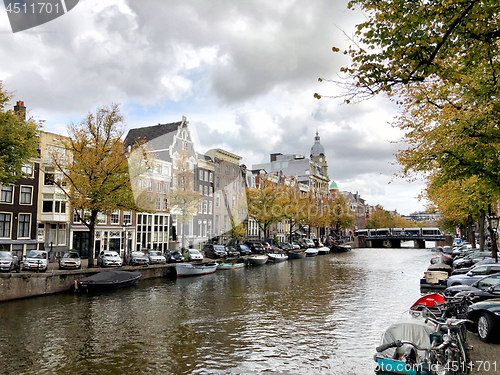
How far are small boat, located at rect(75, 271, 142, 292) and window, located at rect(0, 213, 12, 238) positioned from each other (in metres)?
15.4

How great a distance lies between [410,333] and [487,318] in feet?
14.1

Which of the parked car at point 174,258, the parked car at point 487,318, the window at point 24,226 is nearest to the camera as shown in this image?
the parked car at point 487,318

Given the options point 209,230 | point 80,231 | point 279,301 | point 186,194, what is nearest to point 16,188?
point 80,231

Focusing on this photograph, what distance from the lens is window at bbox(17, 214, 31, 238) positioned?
135 feet

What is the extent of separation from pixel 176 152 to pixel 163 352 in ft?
164

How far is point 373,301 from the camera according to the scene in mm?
26438

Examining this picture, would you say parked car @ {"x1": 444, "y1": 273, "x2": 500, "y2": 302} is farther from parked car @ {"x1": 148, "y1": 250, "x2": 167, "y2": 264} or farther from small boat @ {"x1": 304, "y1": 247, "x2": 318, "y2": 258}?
small boat @ {"x1": 304, "y1": 247, "x2": 318, "y2": 258}

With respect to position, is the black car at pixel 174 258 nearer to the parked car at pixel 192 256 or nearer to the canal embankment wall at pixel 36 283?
the parked car at pixel 192 256

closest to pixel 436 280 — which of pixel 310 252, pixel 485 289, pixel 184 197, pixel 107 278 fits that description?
pixel 485 289

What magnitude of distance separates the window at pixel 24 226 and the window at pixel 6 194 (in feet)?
6.95

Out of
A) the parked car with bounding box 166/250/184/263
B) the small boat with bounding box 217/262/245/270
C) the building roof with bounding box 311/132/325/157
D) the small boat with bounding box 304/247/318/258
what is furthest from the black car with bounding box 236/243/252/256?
the building roof with bounding box 311/132/325/157

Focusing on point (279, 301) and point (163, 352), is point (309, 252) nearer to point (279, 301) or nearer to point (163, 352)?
point (279, 301)

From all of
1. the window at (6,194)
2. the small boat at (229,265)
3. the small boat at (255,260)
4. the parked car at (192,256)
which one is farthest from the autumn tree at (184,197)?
the window at (6,194)

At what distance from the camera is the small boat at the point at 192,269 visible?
40.5 metres
